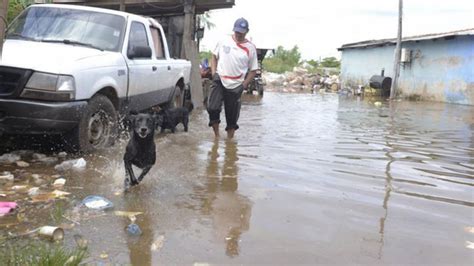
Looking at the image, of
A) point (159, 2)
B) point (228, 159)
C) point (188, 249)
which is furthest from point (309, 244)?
point (159, 2)

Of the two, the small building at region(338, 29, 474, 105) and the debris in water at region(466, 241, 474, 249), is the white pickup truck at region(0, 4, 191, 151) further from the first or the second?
the small building at region(338, 29, 474, 105)

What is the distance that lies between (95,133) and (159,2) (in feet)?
27.4

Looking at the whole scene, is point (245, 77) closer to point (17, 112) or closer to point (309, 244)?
point (17, 112)

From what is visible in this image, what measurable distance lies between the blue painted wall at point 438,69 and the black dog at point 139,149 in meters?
19.4

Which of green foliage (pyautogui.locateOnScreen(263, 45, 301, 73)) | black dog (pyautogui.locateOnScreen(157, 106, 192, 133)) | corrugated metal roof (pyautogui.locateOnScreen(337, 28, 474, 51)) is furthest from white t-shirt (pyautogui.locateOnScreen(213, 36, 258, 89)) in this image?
green foliage (pyautogui.locateOnScreen(263, 45, 301, 73))

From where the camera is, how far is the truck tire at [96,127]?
239 inches

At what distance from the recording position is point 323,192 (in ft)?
16.9

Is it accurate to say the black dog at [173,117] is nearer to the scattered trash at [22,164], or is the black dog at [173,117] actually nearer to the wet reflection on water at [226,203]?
the wet reflection on water at [226,203]

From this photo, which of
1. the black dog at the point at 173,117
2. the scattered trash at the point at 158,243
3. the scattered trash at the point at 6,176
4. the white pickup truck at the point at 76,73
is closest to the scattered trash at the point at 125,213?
the scattered trash at the point at 158,243

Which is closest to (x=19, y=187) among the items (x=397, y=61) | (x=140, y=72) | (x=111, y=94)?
(x=111, y=94)

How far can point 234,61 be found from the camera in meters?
7.78

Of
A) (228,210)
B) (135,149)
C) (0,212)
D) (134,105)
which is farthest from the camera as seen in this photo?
(134,105)

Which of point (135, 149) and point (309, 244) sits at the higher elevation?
point (135, 149)

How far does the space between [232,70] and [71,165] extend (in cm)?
304
